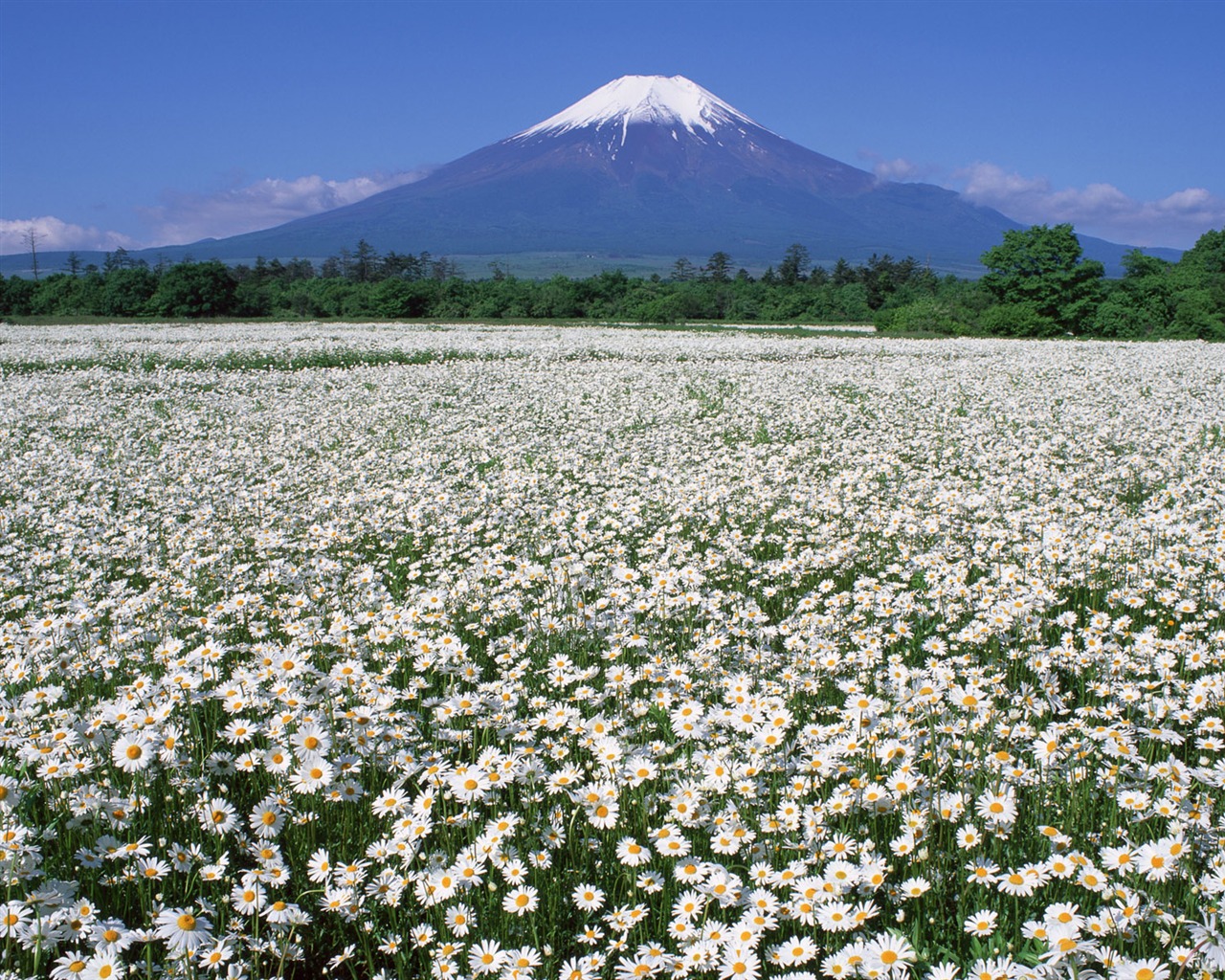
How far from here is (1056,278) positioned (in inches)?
2089

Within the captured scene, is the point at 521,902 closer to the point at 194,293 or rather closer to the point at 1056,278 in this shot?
the point at 1056,278

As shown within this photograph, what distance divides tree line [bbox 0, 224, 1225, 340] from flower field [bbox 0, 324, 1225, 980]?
149 feet

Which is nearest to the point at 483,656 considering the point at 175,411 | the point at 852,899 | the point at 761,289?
the point at 852,899

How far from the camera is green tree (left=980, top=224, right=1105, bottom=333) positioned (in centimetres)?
5316

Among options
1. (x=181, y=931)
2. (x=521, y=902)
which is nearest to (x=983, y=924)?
(x=521, y=902)

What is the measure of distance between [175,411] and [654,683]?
1450 centimetres

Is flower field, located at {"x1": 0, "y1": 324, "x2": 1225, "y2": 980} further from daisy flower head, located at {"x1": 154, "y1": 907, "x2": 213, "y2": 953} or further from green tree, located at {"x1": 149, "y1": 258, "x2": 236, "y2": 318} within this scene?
green tree, located at {"x1": 149, "y1": 258, "x2": 236, "y2": 318}

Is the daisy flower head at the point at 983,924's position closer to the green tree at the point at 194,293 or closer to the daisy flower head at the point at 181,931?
the daisy flower head at the point at 181,931

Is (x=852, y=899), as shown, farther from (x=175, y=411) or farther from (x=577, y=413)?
(x=175, y=411)

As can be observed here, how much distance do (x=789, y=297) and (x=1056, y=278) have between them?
32655 mm

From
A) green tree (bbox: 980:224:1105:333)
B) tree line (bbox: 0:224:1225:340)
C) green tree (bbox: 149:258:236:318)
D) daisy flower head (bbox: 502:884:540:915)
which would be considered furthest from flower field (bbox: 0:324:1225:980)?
green tree (bbox: 149:258:236:318)

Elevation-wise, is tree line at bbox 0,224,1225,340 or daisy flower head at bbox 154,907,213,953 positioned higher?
tree line at bbox 0,224,1225,340

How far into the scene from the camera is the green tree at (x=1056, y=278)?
174 ft

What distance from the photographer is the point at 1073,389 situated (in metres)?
16.6
